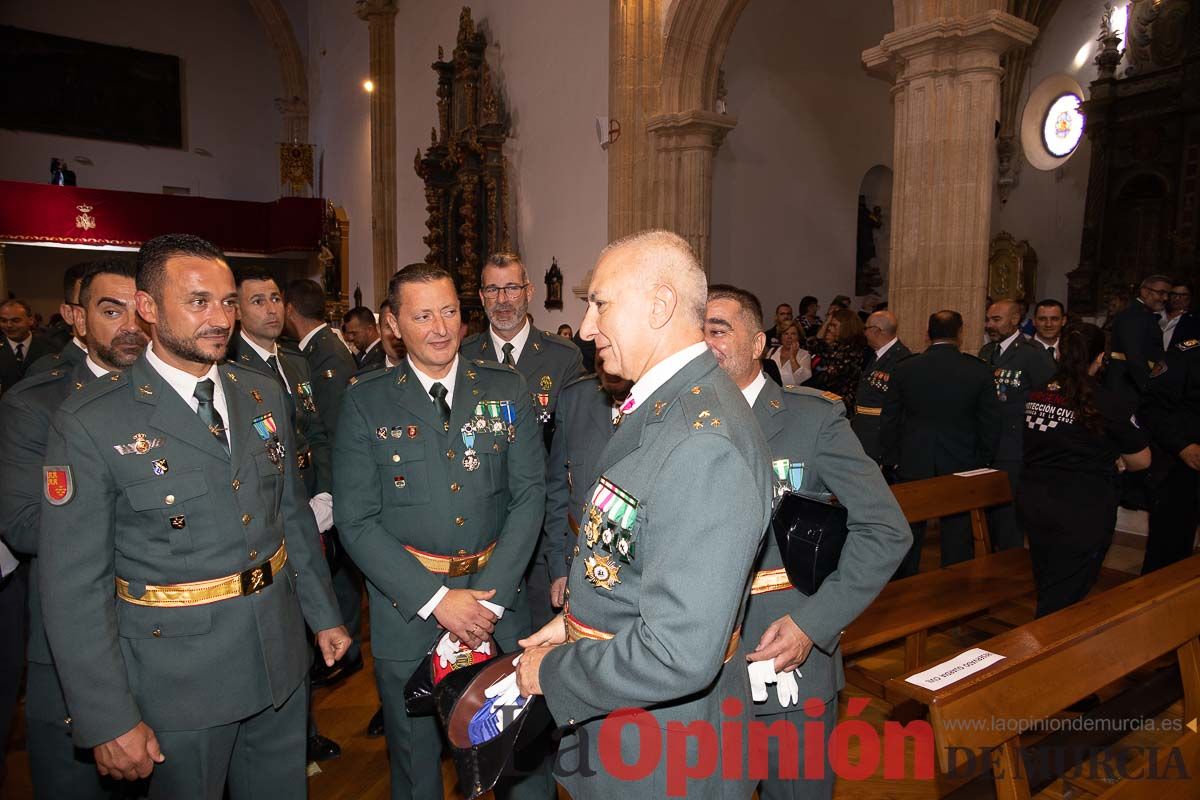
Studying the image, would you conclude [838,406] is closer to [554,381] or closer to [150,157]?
[554,381]

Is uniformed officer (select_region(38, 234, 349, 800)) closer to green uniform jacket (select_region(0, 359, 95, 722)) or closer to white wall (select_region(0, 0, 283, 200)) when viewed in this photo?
green uniform jacket (select_region(0, 359, 95, 722))

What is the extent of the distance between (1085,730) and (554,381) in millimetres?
2346

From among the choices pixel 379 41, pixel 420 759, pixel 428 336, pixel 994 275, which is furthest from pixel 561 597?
pixel 379 41

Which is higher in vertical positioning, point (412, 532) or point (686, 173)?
point (686, 173)

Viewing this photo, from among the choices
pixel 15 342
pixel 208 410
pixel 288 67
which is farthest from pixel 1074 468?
pixel 288 67

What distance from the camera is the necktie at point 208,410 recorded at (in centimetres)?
177

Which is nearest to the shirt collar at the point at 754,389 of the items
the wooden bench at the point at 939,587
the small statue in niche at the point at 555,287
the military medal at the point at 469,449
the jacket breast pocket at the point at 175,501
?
the military medal at the point at 469,449

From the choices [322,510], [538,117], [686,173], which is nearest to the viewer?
[322,510]

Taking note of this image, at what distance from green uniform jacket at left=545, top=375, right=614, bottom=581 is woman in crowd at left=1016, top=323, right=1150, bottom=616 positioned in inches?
78.7

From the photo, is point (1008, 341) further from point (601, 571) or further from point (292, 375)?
point (601, 571)

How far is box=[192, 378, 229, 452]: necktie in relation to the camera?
1766mm

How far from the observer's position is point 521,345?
11.5 feet

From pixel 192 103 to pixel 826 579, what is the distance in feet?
60.8

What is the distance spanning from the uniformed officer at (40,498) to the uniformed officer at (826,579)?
→ 1.65 m
